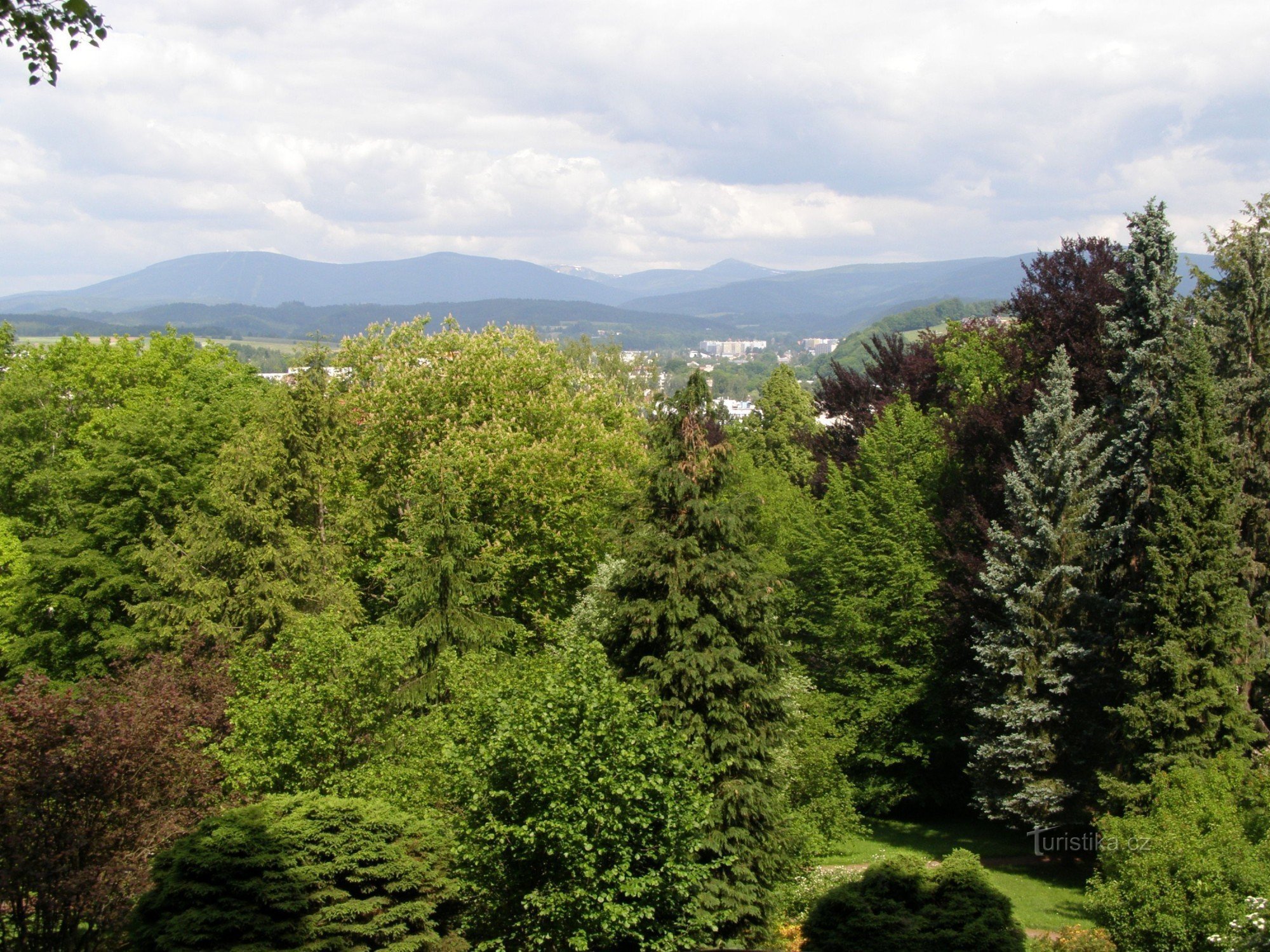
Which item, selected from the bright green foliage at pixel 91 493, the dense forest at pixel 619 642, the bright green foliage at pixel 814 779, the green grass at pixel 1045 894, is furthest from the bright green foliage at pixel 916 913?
the bright green foliage at pixel 91 493

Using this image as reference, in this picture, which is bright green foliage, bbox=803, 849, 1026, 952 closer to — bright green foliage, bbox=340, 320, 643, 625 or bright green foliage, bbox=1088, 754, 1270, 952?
bright green foliage, bbox=1088, 754, 1270, 952

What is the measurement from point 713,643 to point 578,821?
5337 millimetres

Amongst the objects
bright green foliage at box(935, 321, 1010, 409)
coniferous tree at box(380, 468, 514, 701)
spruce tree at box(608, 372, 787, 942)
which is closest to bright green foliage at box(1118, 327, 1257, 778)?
spruce tree at box(608, 372, 787, 942)

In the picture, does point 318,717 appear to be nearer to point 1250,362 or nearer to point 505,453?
point 505,453

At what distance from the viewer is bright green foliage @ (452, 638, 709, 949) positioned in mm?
12547

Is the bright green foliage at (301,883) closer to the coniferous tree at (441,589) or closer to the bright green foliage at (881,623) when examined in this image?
the coniferous tree at (441,589)

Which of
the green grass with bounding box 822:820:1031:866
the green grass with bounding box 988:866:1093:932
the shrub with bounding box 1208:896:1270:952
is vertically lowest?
the green grass with bounding box 822:820:1031:866

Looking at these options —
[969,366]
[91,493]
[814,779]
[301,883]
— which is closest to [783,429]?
[969,366]

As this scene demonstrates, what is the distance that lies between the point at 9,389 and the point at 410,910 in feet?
102

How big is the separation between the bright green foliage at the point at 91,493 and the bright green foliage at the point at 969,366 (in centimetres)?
2612

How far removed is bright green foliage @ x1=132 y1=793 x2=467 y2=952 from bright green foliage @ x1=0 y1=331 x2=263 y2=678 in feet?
46.6

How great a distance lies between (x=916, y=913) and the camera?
1530 centimetres

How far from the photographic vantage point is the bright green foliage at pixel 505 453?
2912 cm

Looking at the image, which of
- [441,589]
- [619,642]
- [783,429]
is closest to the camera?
[619,642]
